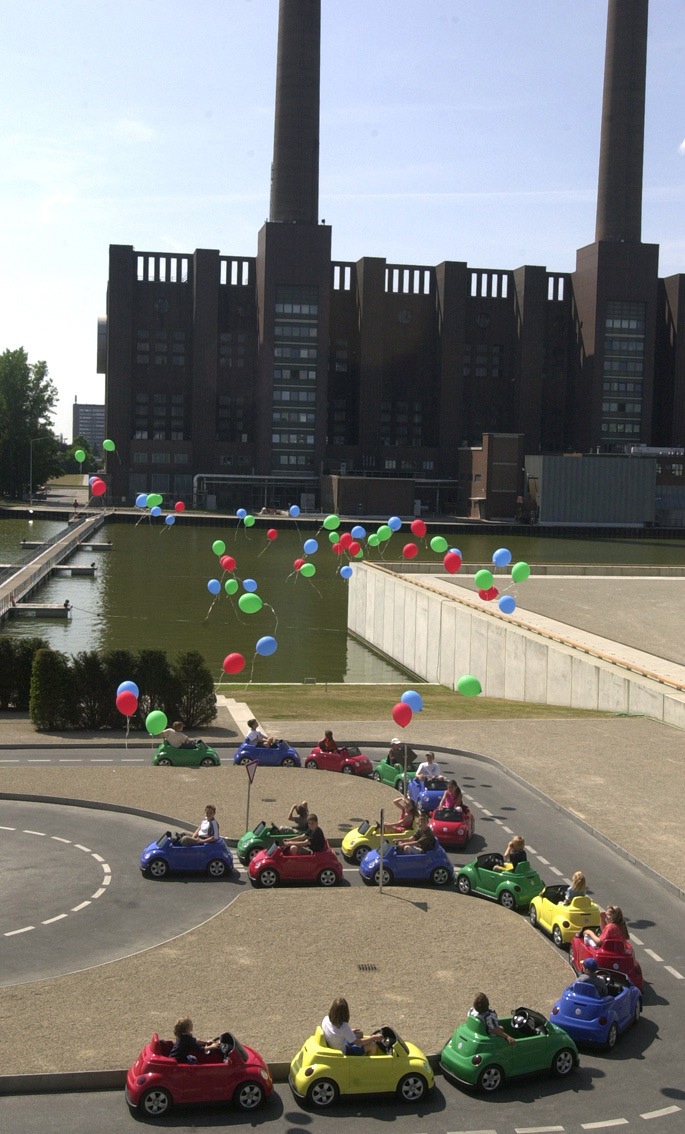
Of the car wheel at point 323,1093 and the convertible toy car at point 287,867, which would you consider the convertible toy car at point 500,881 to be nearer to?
the convertible toy car at point 287,867

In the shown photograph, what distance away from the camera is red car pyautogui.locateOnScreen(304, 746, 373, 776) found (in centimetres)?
2864

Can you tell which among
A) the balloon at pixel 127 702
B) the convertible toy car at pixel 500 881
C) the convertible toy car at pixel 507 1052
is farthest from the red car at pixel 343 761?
the convertible toy car at pixel 507 1052

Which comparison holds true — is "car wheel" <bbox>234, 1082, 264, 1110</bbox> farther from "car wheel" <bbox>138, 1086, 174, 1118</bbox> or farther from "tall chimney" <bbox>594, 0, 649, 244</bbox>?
"tall chimney" <bbox>594, 0, 649, 244</bbox>

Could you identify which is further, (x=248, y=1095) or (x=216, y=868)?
(x=216, y=868)

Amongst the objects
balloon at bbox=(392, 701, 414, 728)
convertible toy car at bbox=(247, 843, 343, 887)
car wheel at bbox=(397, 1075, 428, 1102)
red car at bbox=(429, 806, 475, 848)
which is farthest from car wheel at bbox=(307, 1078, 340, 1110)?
balloon at bbox=(392, 701, 414, 728)

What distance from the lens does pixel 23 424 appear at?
15250cm

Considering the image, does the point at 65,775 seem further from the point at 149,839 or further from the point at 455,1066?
the point at 455,1066

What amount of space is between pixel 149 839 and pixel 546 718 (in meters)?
16.2

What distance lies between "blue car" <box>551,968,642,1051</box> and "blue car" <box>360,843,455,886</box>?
5.45 metres

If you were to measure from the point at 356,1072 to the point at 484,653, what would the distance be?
3552cm

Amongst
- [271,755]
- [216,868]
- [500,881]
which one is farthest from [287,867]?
[271,755]

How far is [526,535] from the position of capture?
132 m

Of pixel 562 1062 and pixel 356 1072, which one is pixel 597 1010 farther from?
pixel 356 1072

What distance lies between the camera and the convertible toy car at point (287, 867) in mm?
20766
